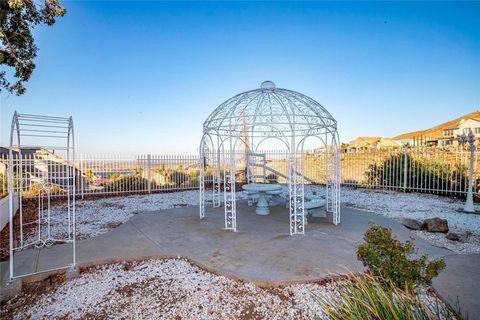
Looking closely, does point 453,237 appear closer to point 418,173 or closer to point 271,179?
point 418,173

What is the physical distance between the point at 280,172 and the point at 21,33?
9.92 metres

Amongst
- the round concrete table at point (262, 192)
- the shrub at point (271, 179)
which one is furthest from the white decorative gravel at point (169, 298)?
the shrub at point (271, 179)

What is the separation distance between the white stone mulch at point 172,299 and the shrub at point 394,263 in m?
0.63

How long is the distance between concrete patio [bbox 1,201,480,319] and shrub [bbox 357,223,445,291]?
12.3 inches

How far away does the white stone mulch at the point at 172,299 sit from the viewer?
2719 millimetres

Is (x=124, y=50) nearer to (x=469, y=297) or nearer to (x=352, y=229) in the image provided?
(x=352, y=229)

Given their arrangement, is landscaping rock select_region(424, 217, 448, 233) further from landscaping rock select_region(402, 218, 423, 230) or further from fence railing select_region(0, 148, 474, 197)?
fence railing select_region(0, 148, 474, 197)

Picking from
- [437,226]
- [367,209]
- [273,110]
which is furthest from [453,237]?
[273,110]

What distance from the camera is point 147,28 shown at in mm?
8945

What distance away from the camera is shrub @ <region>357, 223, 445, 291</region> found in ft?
8.02

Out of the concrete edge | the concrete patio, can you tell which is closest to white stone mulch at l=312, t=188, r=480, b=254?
the concrete patio

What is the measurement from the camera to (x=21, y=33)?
652 cm

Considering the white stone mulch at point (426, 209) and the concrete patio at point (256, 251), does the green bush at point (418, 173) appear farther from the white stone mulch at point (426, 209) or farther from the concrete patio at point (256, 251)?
the concrete patio at point (256, 251)

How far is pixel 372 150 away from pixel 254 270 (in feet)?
36.7
